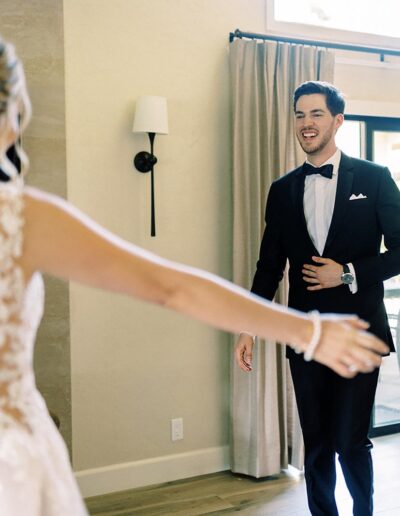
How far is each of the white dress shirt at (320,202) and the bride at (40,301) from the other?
5.17 feet

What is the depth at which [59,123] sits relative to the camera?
3484 mm

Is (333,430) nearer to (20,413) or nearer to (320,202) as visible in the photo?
(320,202)

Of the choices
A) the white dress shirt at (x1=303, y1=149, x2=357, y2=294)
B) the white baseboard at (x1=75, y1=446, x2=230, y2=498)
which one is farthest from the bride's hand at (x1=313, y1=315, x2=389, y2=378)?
the white baseboard at (x1=75, y1=446, x2=230, y2=498)

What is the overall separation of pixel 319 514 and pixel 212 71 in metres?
2.39

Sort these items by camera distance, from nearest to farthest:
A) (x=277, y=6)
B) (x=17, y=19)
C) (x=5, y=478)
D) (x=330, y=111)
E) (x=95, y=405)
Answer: (x=5, y=478) < (x=330, y=111) < (x=17, y=19) < (x=95, y=405) < (x=277, y=6)

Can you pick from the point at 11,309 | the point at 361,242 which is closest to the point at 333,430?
the point at 361,242

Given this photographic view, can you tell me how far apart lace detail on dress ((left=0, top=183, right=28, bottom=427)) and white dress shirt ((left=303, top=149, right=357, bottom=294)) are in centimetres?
184

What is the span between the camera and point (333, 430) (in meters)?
2.85

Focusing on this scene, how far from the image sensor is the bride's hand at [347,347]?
4.33ft

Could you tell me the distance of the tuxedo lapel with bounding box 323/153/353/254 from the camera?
284cm

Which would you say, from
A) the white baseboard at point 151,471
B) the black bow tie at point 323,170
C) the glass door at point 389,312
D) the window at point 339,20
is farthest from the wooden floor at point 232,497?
the window at point 339,20

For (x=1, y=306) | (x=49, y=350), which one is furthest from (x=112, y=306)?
(x=1, y=306)

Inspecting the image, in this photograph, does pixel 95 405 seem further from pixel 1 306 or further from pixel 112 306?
pixel 1 306

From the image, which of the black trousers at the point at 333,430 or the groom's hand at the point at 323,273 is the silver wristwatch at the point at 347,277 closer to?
the groom's hand at the point at 323,273
